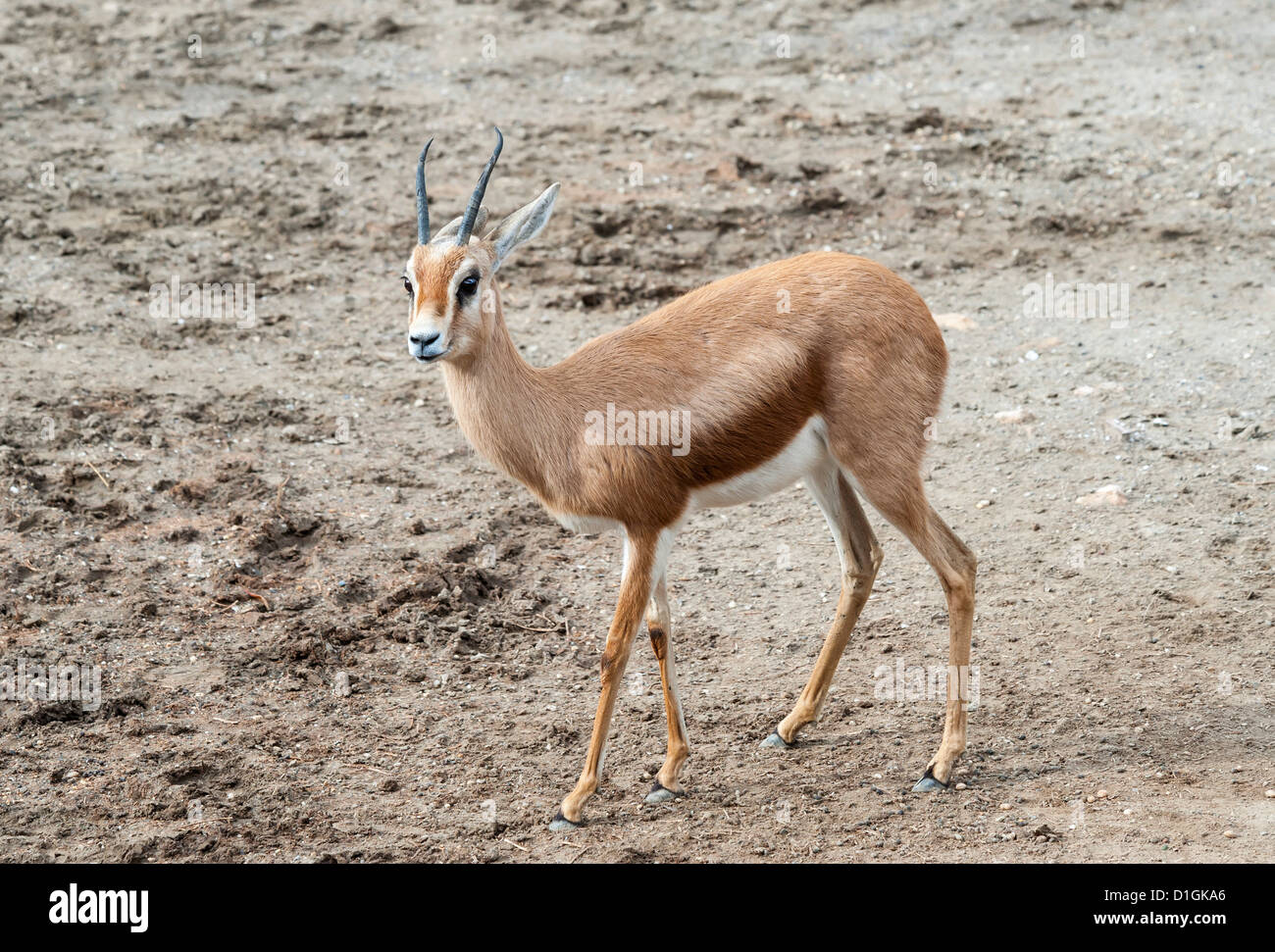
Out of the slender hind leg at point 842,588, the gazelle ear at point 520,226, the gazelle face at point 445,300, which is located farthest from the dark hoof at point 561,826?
the gazelle ear at point 520,226

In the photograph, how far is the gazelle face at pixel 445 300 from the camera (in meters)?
5.43

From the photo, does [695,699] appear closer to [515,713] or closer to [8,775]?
[515,713]

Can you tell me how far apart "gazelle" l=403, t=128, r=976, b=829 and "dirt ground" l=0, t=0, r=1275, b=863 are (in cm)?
74

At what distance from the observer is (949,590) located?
238 inches

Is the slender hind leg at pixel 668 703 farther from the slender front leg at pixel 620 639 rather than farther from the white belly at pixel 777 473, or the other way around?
the white belly at pixel 777 473

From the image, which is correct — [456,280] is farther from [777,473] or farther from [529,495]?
[529,495]

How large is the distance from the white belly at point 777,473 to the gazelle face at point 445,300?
112 cm

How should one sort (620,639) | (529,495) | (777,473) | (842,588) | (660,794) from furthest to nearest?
1. (529,495)
2. (842,588)
3. (660,794)
4. (777,473)
5. (620,639)

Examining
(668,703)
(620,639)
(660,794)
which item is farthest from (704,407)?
(660,794)

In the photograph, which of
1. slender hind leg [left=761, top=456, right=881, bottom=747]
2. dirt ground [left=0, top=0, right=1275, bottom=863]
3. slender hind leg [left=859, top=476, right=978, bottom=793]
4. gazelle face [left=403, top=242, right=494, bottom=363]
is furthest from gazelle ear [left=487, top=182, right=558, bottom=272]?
dirt ground [left=0, top=0, right=1275, bottom=863]

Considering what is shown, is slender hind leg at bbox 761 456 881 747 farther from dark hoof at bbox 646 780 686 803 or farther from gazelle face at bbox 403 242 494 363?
gazelle face at bbox 403 242 494 363

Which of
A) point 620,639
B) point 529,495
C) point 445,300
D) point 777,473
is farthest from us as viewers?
point 529,495

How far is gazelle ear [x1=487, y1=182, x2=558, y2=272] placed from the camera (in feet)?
19.4

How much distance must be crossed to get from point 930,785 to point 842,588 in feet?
3.03
